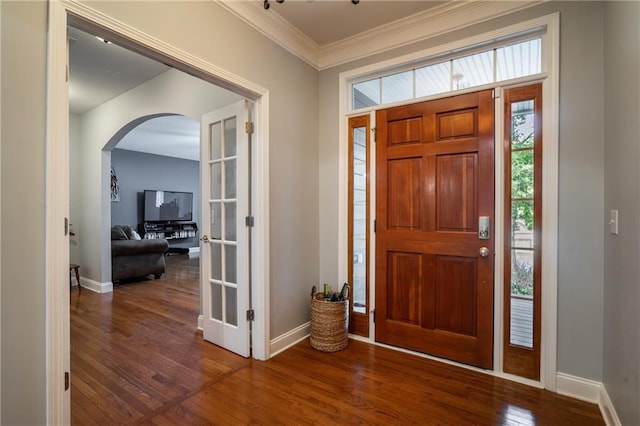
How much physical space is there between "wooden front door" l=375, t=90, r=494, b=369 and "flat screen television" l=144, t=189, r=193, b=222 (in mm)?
7346

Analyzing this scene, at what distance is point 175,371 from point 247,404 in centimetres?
77

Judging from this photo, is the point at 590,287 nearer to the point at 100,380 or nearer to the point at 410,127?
the point at 410,127

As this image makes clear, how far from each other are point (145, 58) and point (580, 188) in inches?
156

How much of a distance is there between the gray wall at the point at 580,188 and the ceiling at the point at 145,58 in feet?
3.12

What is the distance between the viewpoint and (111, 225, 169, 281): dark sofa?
491cm

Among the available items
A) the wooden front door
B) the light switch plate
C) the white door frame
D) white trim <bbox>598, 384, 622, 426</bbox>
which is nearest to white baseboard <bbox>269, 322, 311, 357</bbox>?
the wooden front door

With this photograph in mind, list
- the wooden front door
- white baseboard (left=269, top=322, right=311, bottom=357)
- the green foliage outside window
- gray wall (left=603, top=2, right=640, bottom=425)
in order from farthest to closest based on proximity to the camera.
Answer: white baseboard (left=269, top=322, right=311, bottom=357) < the wooden front door < the green foliage outside window < gray wall (left=603, top=2, right=640, bottom=425)

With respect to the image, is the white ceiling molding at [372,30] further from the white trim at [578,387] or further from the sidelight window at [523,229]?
the white trim at [578,387]

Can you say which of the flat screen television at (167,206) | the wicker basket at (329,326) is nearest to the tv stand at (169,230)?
the flat screen television at (167,206)

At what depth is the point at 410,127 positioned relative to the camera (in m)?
2.60

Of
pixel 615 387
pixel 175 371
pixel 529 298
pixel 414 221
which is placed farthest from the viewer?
pixel 414 221

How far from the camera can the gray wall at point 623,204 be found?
54.9 inches

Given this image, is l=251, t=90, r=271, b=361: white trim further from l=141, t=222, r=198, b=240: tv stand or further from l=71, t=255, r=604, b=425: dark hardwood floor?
l=141, t=222, r=198, b=240: tv stand

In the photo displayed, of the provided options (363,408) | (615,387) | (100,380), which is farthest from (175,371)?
(615,387)
